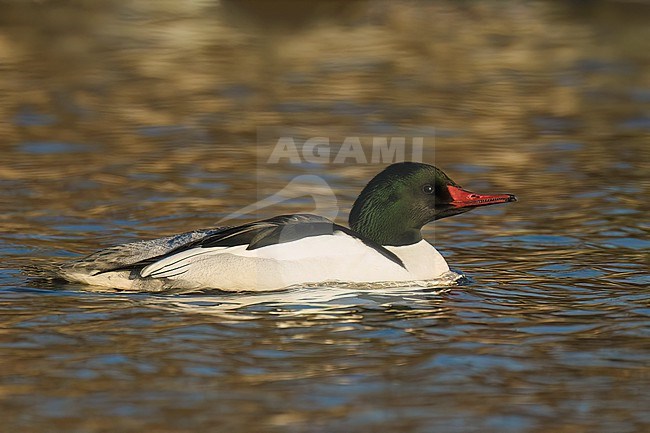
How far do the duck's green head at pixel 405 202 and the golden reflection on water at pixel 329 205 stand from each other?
503 millimetres

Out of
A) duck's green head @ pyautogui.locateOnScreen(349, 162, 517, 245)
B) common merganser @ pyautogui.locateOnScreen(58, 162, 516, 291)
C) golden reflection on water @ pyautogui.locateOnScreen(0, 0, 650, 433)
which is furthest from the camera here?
duck's green head @ pyautogui.locateOnScreen(349, 162, 517, 245)

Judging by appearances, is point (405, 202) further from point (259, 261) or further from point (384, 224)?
point (259, 261)

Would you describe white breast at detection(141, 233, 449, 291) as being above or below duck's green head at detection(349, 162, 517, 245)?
below

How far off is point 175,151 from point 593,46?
7.25m

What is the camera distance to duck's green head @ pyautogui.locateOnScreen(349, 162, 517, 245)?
870 cm

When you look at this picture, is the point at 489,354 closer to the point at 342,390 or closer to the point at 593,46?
the point at 342,390

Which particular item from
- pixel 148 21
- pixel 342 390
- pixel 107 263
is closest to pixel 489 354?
pixel 342 390

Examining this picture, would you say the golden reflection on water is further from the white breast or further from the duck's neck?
the duck's neck

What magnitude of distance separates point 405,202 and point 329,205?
2485 millimetres

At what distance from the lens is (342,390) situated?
248 inches

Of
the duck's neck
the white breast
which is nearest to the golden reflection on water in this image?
the white breast

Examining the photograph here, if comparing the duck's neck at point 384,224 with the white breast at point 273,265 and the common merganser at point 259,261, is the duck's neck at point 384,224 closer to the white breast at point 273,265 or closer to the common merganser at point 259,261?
the common merganser at point 259,261

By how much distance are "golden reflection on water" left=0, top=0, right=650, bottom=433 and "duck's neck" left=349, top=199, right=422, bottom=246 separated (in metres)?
0.50

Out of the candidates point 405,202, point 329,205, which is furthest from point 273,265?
point 329,205
